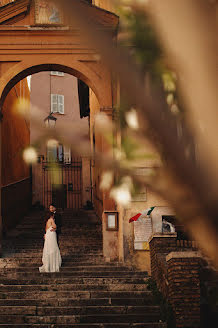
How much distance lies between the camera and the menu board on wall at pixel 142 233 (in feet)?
36.6

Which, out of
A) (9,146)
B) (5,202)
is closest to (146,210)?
(5,202)

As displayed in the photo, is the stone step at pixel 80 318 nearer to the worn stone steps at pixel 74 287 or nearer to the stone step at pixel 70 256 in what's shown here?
the worn stone steps at pixel 74 287

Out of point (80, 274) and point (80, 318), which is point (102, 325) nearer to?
point (80, 318)

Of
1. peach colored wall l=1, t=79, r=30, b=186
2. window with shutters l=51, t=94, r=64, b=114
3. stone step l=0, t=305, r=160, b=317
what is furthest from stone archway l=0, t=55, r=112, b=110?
window with shutters l=51, t=94, r=64, b=114

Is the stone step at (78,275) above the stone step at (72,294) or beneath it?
above

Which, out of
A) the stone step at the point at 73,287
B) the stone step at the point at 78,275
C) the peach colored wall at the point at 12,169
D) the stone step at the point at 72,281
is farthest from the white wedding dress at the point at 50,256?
the peach colored wall at the point at 12,169

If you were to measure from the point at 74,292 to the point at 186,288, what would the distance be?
272 cm

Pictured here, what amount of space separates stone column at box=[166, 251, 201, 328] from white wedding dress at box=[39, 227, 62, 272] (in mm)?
3735

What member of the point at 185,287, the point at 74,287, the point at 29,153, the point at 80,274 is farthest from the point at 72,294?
the point at 29,153

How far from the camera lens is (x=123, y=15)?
2.08 meters

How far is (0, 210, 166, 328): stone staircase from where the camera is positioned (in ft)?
26.8

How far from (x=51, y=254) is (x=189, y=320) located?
4.12 metres

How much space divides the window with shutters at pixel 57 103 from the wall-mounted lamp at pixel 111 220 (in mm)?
16823

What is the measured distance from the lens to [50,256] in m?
10.5
